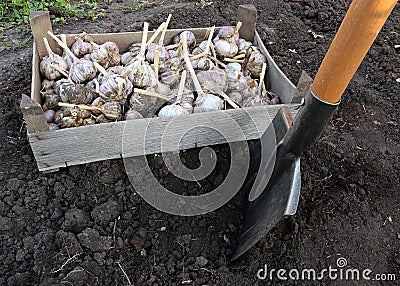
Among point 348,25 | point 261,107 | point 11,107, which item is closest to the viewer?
point 348,25

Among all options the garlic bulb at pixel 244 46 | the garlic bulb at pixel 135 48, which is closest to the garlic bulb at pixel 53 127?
the garlic bulb at pixel 135 48

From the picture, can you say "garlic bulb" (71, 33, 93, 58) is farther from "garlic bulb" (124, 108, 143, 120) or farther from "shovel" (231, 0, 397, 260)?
"shovel" (231, 0, 397, 260)

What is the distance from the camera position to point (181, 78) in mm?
2473

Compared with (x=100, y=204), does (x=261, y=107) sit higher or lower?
higher

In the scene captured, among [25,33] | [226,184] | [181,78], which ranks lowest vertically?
[25,33]

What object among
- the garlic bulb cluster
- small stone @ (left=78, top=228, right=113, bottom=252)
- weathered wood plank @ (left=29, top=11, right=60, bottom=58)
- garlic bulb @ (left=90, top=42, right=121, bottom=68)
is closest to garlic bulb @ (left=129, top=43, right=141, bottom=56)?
the garlic bulb cluster

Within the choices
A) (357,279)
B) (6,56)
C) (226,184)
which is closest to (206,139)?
(226,184)

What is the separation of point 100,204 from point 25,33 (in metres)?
2.05

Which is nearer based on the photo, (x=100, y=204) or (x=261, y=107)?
(x=100, y=204)

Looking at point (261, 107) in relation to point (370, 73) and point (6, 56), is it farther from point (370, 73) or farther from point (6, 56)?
point (6, 56)

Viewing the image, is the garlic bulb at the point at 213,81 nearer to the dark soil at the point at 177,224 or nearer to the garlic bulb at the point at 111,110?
the garlic bulb at the point at 111,110

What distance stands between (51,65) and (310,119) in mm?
1654

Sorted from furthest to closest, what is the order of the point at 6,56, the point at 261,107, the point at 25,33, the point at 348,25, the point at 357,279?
the point at 25,33, the point at 6,56, the point at 261,107, the point at 357,279, the point at 348,25

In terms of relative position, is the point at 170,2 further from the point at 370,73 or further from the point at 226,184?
the point at 226,184
